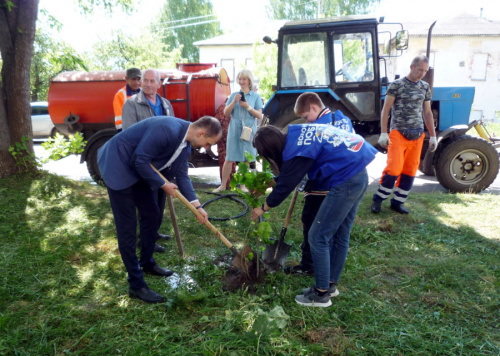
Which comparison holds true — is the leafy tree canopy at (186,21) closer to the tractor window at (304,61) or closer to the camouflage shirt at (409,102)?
the tractor window at (304,61)

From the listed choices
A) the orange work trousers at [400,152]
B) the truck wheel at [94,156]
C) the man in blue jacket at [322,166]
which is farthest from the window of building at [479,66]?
the man in blue jacket at [322,166]

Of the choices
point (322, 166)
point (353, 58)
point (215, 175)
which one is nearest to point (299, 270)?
point (322, 166)

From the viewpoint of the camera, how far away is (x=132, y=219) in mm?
2699

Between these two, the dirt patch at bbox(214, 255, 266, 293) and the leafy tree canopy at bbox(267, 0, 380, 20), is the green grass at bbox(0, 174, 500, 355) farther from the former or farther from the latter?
the leafy tree canopy at bbox(267, 0, 380, 20)

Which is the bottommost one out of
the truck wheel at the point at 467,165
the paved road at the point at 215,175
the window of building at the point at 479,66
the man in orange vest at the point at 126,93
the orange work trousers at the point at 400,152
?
the paved road at the point at 215,175

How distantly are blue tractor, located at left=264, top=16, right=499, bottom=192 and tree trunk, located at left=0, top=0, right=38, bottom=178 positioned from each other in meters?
3.57

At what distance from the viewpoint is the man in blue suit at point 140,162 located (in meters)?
2.53

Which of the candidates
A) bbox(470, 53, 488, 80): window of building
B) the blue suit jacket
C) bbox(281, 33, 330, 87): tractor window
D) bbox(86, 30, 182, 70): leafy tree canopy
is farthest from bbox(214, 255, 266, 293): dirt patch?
bbox(470, 53, 488, 80): window of building

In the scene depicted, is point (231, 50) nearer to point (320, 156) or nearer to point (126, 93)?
point (126, 93)

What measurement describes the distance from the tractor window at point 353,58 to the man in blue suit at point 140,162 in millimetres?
3847

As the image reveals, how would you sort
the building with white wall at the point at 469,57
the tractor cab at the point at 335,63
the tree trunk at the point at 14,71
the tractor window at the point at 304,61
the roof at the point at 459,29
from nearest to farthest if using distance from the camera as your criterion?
1. the tree trunk at the point at 14,71
2. the tractor cab at the point at 335,63
3. the tractor window at the point at 304,61
4. the roof at the point at 459,29
5. the building with white wall at the point at 469,57

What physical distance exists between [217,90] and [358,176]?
4.20 metres

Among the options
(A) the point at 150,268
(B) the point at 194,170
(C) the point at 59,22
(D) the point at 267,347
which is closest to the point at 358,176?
(D) the point at 267,347

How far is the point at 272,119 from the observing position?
6.24 meters
